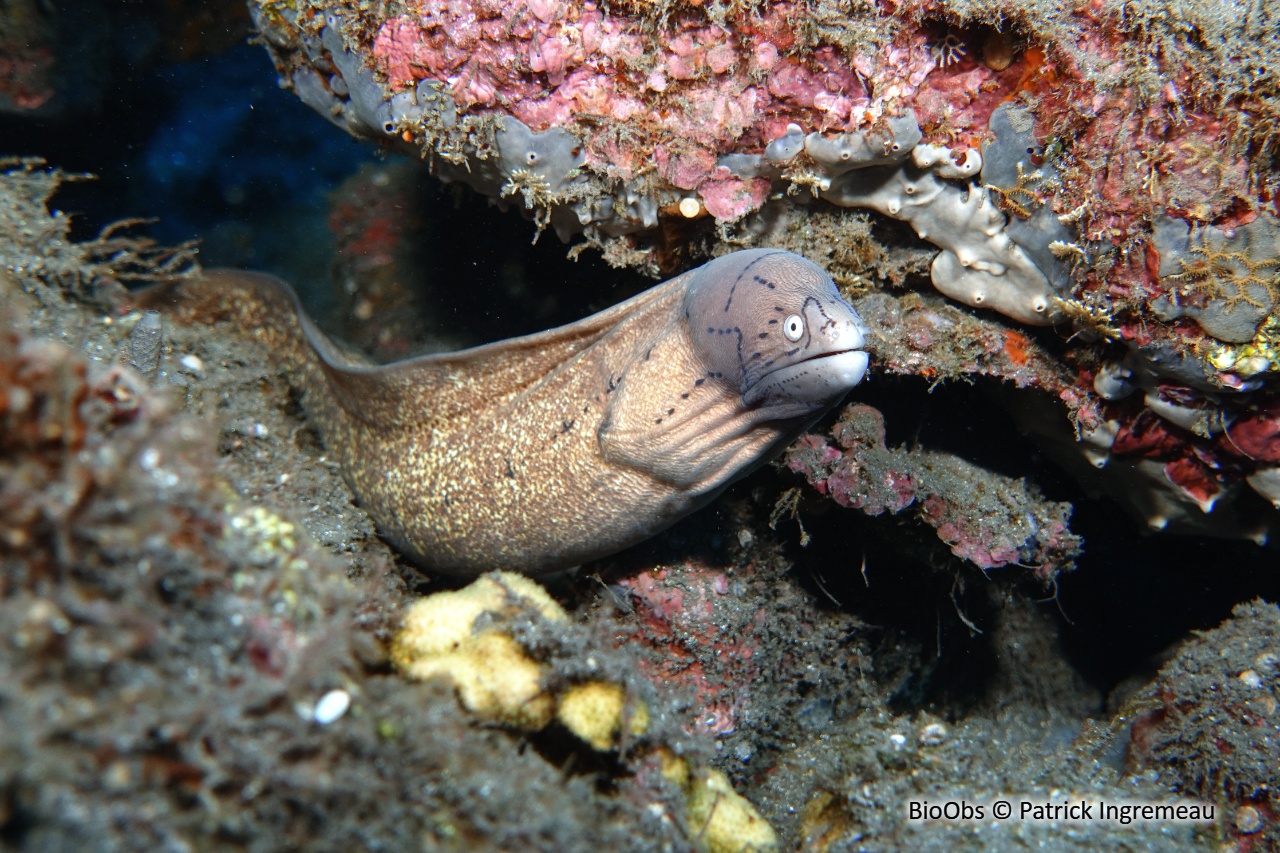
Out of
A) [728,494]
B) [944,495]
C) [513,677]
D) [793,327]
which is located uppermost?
[793,327]

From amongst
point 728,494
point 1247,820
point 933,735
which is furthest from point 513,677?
point 1247,820

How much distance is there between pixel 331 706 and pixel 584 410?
68.2 inches

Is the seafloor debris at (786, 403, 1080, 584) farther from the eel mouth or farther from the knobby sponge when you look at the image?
the knobby sponge

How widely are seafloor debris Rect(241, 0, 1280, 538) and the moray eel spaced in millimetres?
592

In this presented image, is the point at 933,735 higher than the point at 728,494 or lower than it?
lower

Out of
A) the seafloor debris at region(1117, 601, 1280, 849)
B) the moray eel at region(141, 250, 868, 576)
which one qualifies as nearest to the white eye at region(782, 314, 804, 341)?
the moray eel at region(141, 250, 868, 576)

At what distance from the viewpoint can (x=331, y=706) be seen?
56.9 inches

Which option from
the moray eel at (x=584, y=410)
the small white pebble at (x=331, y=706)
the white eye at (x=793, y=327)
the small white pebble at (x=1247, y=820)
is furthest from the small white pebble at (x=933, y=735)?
the small white pebble at (x=331, y=706)

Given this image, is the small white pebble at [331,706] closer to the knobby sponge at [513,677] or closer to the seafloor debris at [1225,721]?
the knobby sponge at [513,677]

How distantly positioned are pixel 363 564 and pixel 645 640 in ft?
4.95

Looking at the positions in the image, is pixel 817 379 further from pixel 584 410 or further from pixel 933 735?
pixel 933 735

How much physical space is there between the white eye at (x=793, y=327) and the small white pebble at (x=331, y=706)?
1835 mm

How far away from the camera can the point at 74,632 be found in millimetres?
1171

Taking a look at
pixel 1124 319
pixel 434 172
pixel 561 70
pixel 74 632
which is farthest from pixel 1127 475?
pixel 74 632
